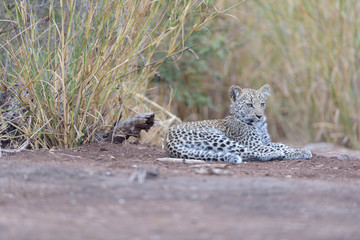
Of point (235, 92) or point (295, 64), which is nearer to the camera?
point (235, 92)

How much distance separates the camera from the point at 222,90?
11.4m

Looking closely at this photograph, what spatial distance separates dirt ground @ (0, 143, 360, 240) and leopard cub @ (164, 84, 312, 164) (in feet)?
3.48

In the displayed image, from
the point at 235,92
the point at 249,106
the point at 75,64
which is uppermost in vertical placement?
the point at 75,64

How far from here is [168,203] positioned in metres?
3.55

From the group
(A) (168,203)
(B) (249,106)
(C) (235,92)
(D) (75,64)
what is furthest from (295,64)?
(A) (168,203)

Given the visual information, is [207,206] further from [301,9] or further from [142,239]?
[301,9]

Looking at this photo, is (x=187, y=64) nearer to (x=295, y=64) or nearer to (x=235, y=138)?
(x=295, y=64)

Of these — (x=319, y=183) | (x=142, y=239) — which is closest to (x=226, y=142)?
(x=319, y=183)

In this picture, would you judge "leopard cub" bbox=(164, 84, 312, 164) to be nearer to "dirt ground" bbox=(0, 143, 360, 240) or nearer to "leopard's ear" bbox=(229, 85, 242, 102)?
"leopard's ear" bbox=(229, 85, 242, 102)

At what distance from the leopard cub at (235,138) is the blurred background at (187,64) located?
67 centimetres

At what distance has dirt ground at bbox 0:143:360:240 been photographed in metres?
3.00

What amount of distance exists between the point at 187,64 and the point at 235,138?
173 inches

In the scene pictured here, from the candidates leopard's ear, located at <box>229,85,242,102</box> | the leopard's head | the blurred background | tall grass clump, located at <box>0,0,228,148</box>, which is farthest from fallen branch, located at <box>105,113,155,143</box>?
leopard's ear, located at <box>229,85,242,102</box>

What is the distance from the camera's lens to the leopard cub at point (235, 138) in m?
6.03
